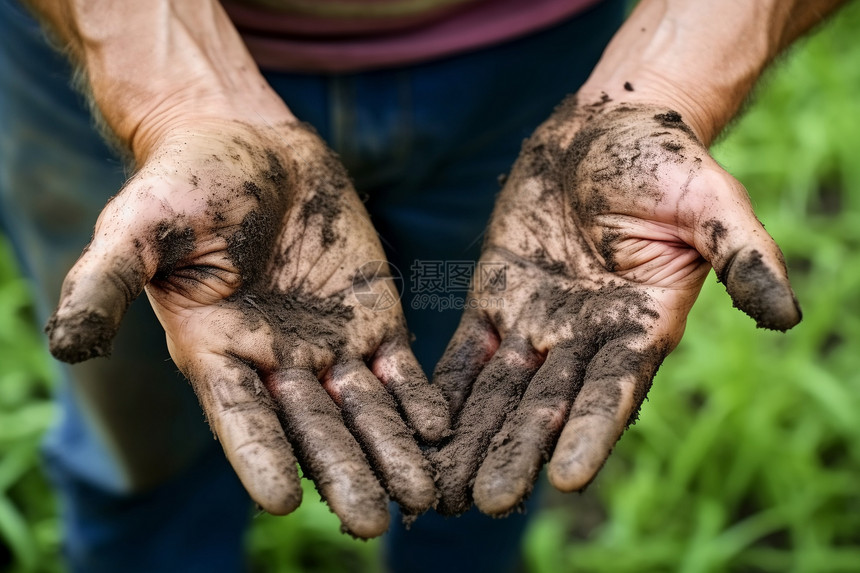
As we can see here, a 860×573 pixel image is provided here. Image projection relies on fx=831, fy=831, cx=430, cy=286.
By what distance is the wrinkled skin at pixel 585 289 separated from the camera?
4.30 feet

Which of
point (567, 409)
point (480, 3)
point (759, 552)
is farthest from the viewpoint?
point (759, 552)

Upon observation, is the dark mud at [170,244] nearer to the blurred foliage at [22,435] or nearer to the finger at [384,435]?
the finger at [384,435]

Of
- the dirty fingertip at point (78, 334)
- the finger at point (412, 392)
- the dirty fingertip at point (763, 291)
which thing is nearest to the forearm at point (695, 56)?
the dirty fingertip at point (763, 291)

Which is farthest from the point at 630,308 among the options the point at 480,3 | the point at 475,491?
the point at 480,3

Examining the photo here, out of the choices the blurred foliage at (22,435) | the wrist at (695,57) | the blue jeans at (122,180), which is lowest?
the blurred foliage at (22,435)

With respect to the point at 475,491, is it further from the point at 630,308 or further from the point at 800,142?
the point at 800,142

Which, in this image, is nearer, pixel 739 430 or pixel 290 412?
pixel 290 412

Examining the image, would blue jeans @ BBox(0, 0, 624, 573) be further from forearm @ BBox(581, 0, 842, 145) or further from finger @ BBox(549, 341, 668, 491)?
finger @ BBox(549, 341, 668, 491)

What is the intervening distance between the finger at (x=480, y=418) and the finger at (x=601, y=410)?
136 mm

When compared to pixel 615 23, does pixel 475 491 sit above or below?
below

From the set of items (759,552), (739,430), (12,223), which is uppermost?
(12,223)

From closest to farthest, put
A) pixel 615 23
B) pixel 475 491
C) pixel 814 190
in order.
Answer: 1. pixel 475 491
2. pixel 615 23
3. pixel 814 190

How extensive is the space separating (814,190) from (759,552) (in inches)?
73.5

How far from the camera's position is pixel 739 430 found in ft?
8.70
